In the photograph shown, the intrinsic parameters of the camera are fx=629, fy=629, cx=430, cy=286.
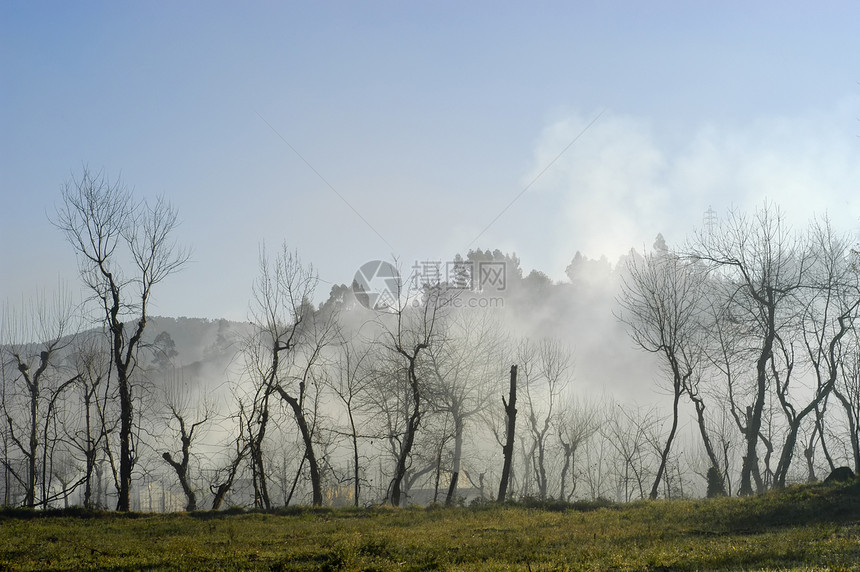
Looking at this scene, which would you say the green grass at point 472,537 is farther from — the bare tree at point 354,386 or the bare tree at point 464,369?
the bare tree at point 464,369

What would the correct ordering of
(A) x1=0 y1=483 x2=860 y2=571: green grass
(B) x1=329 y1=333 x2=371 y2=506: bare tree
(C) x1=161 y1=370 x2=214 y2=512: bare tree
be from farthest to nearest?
(B) x1=329 y1=333 x2=371 y2=506: bare tree → (C) x1=161 y1=370 x2=214 y2=512: bare tree → (A) x1=0 y1=483 x2=860 y2=571: green grass

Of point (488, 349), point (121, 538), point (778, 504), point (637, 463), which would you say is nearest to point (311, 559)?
point (121, 538)

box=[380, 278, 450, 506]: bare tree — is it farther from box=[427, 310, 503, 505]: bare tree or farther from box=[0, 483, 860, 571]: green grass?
box=[0, 483, 860, 571]: green grass

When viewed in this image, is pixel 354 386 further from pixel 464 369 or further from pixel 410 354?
pixel 464 369

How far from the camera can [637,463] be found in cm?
6094

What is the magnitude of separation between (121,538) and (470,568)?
8.61m

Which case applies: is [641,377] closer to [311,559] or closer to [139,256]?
[139,256]

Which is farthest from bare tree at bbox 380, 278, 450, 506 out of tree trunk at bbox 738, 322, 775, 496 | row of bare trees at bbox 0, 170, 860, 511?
tree trunk at bbox 738, 322, 775, 496

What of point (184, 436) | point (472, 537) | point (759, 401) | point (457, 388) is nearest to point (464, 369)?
point (457, 388)

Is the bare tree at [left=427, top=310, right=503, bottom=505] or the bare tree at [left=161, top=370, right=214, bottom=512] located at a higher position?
the bare tree at [left=427, top=310, right=503, bottom=505]

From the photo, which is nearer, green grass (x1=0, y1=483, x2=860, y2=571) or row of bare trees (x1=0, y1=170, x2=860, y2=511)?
green grass (x1=0, y1=483, x2=860, y2=571)

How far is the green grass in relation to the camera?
375 inches

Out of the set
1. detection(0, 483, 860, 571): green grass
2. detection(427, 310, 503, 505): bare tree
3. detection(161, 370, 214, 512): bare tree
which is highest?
detection(427, 310, 503, 505): bare tree

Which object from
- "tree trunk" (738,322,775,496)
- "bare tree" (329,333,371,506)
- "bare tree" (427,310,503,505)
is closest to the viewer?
"tree trunk" (738,322,775,496)
